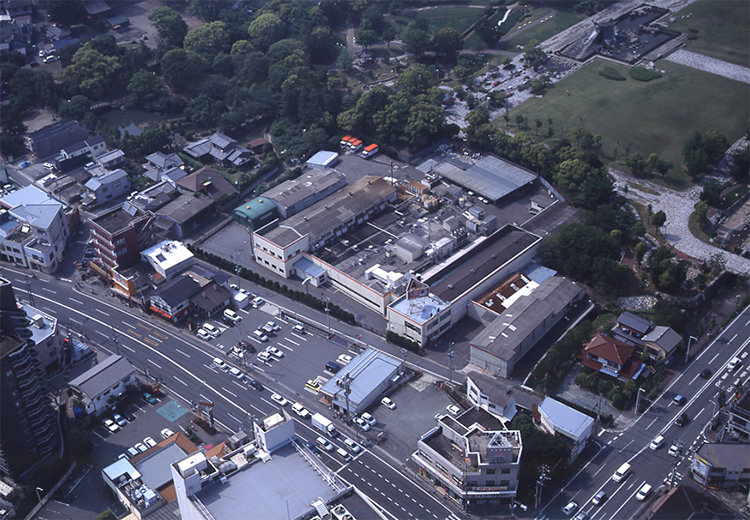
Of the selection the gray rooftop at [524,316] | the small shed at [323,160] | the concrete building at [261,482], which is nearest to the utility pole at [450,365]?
the gray rooftop at [524,316]

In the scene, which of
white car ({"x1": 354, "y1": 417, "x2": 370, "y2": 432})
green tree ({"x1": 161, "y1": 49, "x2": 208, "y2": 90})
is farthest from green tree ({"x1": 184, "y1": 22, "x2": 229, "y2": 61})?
white car ({"x1": 354, "y1": 417, "x2": 370, "y2": 432})

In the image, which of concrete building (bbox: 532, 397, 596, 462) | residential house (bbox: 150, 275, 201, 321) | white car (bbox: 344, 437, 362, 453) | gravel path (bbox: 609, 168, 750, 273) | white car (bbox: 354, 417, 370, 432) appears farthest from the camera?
gravel path (bbox: 609, 168, 750, 273)

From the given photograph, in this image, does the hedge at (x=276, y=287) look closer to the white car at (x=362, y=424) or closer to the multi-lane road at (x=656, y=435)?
the white car at (x=362, y=424)

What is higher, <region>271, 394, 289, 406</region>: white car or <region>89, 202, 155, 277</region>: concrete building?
<region>89, 202, 155, 277</region>: concrete building

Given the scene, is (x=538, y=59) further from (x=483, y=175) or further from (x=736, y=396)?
(x=736, y=396)

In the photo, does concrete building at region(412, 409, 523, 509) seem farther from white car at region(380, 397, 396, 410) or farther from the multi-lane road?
A: white car at region(380, 397, 396, 410)

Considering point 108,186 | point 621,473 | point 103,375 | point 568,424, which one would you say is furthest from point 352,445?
point 108,186
